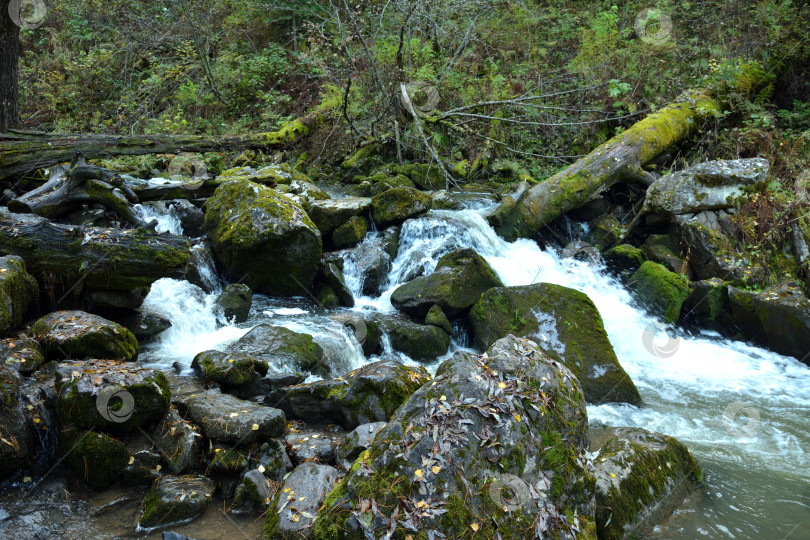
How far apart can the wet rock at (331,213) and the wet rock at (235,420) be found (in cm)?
517

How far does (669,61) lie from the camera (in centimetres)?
1378

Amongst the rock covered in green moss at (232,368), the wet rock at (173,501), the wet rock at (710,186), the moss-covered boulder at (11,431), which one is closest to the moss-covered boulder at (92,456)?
the moss-covered boulder at (11,431)

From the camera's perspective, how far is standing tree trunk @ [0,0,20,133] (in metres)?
8.70

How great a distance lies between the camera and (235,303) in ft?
23.9

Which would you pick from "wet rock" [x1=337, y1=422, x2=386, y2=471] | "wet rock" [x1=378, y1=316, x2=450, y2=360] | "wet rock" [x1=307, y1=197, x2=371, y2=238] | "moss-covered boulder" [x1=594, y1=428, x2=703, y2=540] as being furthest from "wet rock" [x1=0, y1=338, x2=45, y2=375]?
"wet rock" [x1=307, y1=197, x2=371, y2=238]

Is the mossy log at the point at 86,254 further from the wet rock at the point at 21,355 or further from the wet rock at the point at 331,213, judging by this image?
the wet rock at the point at 331,213

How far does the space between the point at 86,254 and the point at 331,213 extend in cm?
428

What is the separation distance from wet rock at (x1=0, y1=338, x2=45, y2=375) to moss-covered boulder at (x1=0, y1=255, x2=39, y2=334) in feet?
1.27

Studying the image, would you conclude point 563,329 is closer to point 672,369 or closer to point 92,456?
point 672,369

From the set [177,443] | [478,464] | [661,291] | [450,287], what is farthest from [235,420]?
[661,291]

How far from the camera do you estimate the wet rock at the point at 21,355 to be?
4.20 m

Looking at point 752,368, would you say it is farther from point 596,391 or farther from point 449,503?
point 449,503

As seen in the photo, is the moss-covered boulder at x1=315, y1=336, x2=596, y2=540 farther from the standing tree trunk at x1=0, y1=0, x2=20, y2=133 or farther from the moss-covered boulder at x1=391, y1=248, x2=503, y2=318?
the standing tree trunk at x1=0, y1=0, x2=20, y2=133

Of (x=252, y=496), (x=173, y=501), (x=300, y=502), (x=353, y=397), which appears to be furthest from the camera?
(x=353, y=397)
